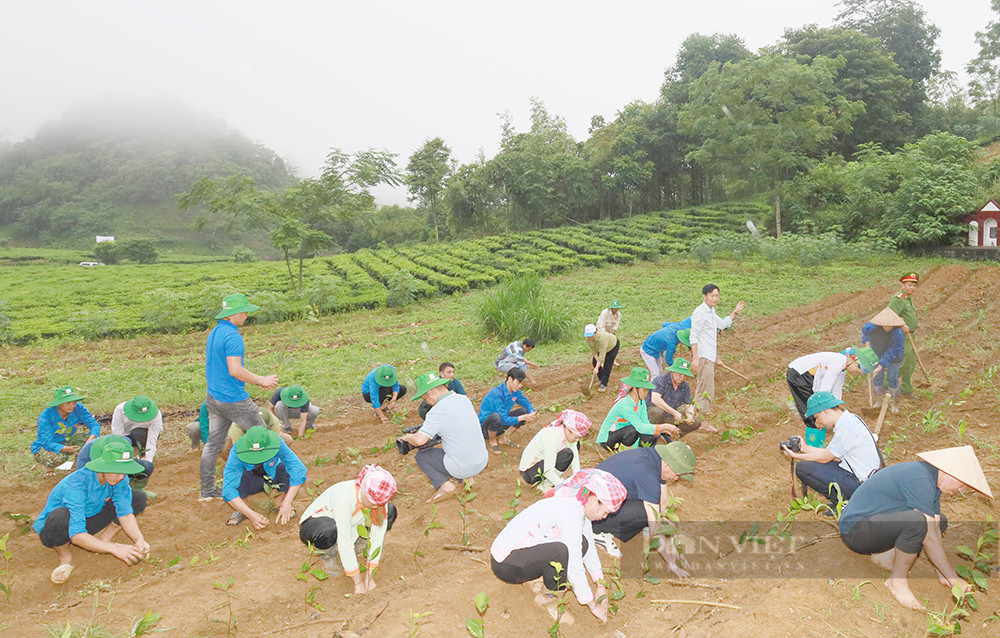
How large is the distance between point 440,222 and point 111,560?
37.1 m

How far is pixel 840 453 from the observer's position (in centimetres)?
403

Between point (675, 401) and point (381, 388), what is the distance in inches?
124

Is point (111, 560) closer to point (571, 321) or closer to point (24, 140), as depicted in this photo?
point (571, 321)

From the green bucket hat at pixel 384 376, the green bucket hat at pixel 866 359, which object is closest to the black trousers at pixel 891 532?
the green bucket hat at pixel 866 359

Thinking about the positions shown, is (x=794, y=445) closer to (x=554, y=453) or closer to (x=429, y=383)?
(x=554, y=453)

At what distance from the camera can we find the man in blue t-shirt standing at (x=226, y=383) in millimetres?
4738

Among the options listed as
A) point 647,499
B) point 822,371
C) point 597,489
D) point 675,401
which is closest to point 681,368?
point 675,401

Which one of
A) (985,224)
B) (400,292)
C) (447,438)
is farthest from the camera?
(985,224)

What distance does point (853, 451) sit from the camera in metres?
4.02

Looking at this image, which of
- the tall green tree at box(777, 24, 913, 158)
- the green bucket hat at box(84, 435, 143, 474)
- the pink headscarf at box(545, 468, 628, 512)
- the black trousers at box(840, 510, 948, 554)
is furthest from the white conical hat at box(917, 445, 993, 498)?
the tall green tree at box(777, 24, 913, 158)

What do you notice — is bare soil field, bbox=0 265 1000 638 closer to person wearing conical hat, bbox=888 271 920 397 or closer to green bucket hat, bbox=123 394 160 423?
person wearing conical hat, bbox=888 271 920 397

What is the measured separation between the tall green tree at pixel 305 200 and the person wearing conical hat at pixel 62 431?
11.4 meters

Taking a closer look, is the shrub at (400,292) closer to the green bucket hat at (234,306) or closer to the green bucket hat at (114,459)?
the green bucket hat at (234,306)

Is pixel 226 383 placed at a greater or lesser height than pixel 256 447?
greater
